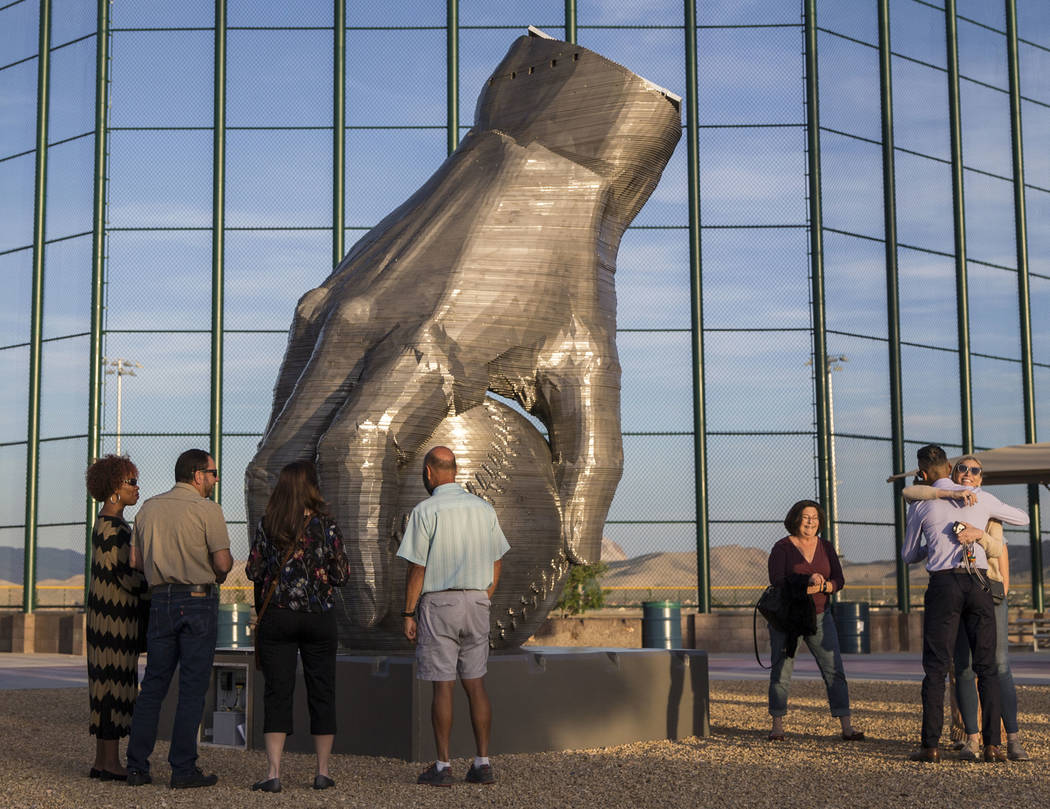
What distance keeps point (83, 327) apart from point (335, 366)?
14.2 m

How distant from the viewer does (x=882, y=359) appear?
20.2 meters

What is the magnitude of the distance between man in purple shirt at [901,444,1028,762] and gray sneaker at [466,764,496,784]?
7.29ft

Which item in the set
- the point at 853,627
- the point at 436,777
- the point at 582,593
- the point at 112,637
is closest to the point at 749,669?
the point at 582,593

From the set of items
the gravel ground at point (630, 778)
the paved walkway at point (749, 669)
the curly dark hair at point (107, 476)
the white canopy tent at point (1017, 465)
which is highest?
the white canopy tent at point (1017, 465)

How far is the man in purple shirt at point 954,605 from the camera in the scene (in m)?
6.40

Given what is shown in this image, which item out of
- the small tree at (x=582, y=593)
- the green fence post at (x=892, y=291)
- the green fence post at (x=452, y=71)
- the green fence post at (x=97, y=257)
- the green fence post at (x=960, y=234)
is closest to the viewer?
the small tree at (x=582, y=593)

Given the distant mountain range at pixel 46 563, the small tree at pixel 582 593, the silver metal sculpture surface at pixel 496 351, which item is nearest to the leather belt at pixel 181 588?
the silver metal sculpture surface at pixel 496 351

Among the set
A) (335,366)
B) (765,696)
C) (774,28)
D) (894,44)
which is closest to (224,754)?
(335,366)

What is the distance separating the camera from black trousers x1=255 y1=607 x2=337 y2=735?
550cm

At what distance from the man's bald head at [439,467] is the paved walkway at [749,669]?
→ 296 inches

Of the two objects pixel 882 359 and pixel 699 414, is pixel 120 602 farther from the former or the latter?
pixel 882 359

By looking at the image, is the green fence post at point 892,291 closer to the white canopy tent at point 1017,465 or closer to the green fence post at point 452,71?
the white canopy tent at point 1017,465

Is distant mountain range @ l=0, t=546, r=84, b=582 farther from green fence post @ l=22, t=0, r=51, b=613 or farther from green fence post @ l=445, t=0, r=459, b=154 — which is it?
green fence post @ l=445, t=0, r=459, b=154

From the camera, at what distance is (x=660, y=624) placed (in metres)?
16.7
